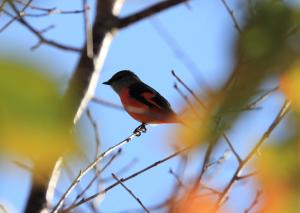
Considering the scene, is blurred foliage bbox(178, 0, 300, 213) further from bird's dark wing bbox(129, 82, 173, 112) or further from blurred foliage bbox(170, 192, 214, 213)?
bird's dark wing bbox(129, 82, 173, 112)

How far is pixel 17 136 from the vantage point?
0.50 m

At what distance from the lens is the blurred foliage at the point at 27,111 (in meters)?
0.48

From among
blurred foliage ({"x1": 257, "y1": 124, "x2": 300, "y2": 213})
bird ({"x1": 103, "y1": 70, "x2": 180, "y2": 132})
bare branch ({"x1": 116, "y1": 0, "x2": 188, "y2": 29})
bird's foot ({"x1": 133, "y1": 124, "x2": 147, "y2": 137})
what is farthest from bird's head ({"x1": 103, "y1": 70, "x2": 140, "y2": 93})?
blurred foliage ({"x1": 257, "y1": 124, "x2": 300, "y2": 213})

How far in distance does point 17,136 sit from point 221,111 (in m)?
0.31

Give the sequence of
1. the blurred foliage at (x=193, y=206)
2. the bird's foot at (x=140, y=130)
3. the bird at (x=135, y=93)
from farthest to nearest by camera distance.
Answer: the bird at (x=135, y=93) → the bird's foot at (x=140, y=130) → the blurred foliage at (x=193, y=206)

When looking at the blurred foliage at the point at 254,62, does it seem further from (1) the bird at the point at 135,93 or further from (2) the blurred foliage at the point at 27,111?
(1) the bird at the point at 135,93

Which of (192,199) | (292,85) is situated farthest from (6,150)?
(192,199)

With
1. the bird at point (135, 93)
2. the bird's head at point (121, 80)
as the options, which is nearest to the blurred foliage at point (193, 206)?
the bird at point (135, 93)

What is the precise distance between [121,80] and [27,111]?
19.5ft

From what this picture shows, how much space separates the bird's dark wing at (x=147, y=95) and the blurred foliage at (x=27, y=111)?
3.54 metres

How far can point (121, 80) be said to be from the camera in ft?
21.1

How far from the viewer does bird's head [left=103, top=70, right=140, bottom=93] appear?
618cm

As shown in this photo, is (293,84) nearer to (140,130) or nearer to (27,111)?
(27,111)

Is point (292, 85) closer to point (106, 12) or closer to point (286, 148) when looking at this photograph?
point (286, 148)
